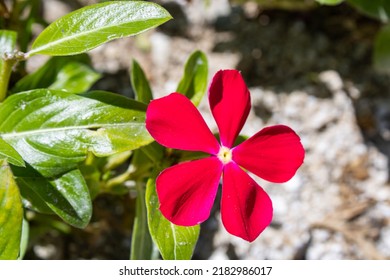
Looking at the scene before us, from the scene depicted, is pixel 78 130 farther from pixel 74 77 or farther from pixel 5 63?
pixel 74 77

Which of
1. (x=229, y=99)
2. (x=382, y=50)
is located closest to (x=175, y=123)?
(x=229, y=99)

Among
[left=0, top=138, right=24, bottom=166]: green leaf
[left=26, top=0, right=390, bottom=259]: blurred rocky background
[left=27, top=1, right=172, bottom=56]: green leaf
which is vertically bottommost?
[left=26, top=0, right=390, bottom=259]: blurred rocky background

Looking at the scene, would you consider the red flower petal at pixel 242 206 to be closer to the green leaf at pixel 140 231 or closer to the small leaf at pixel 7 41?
the green leaf at pixel 140 231

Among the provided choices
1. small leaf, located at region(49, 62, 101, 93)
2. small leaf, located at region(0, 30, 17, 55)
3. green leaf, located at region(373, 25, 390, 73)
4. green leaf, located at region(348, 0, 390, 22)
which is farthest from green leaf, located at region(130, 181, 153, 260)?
green leaf, located at region(373, 25, 390, 73)

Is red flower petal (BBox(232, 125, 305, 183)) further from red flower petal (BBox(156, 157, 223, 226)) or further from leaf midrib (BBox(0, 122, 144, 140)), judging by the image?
leaf midrib (BBox(0, 122, 144, 140))

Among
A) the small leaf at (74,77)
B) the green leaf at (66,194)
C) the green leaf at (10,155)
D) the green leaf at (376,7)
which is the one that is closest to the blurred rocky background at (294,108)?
the green leaf at (376,7)
